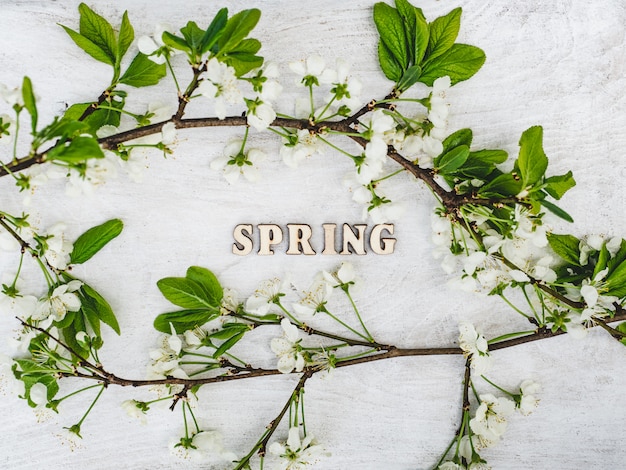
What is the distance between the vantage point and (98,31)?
121cm

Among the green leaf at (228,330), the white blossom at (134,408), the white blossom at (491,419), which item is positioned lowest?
the white blossom at (491,419)

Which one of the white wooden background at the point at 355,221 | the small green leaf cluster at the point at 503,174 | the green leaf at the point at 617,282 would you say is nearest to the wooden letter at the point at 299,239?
the white wooden background at the point at 355,221

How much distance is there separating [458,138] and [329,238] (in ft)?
1.28

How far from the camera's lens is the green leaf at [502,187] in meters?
1.16

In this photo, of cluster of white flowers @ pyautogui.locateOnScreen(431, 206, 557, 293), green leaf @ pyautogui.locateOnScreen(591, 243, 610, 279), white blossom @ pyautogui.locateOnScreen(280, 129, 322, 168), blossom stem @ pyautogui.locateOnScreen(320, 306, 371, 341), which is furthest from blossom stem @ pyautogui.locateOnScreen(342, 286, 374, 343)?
green leaf @ pyautogui.locateOnScreen(591, 243, 610, 279)

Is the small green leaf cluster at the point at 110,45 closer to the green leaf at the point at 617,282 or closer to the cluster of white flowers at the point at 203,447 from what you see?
the cluster of white flowers at the point at 203,447

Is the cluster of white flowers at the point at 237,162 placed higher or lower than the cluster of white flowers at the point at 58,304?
higher

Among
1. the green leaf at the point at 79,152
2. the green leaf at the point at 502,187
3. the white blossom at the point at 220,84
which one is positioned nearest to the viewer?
the green leaf at the point at 79,152

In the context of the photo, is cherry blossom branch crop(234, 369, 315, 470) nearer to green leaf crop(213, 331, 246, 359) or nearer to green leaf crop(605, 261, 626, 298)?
green leaf crop(213, 331, 246, 359)

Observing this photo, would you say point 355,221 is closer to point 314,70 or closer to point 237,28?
point 314,70

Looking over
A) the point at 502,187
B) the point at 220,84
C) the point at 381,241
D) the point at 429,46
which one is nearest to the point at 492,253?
the point at 502,187

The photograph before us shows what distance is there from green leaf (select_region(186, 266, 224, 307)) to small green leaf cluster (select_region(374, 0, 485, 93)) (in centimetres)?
63

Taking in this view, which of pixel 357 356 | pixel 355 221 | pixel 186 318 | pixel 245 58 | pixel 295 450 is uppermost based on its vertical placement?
pixel 245 58

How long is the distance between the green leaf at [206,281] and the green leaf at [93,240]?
0.67 ft
